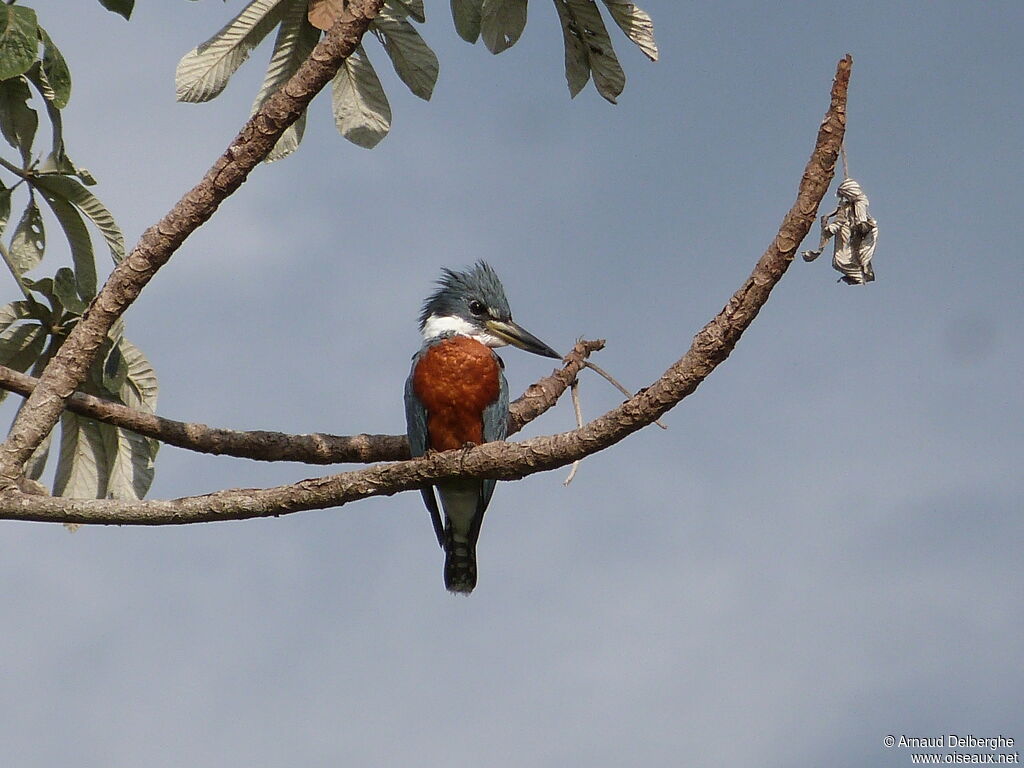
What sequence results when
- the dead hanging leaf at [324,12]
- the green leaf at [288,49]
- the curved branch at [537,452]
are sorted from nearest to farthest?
the curved branch at [537,452] → the dead hanging leaf at [324,12] → the green leaf at [288,49]

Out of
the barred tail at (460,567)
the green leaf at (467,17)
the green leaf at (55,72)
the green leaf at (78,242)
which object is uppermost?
the green leaf at (467,17)

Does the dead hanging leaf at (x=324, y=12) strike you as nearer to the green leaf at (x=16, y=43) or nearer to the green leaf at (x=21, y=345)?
the green leaf at (x=16, y=43)

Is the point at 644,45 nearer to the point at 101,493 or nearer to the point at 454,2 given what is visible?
the point at 454,2

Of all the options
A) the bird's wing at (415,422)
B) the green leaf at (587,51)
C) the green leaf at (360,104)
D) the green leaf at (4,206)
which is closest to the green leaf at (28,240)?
the green leaf at (4,206)

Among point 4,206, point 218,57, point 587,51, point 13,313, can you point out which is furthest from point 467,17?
point 13,313

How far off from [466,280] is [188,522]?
252 cm

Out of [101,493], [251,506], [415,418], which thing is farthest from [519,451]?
[101,493]

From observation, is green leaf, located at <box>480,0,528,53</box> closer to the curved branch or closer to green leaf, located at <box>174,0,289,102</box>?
green leaf, located at <box>174,0,289,102</box>

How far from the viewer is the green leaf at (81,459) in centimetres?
539

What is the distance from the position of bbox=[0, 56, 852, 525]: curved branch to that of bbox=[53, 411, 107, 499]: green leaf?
0.71 metres

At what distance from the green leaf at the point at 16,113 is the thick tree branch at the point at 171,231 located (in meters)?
0.86

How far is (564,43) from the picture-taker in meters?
5.54

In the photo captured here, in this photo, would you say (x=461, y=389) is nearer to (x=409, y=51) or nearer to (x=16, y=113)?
(x=409, y=51)

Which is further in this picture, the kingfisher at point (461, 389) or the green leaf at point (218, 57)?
the kingfisher at point (461, 389)
